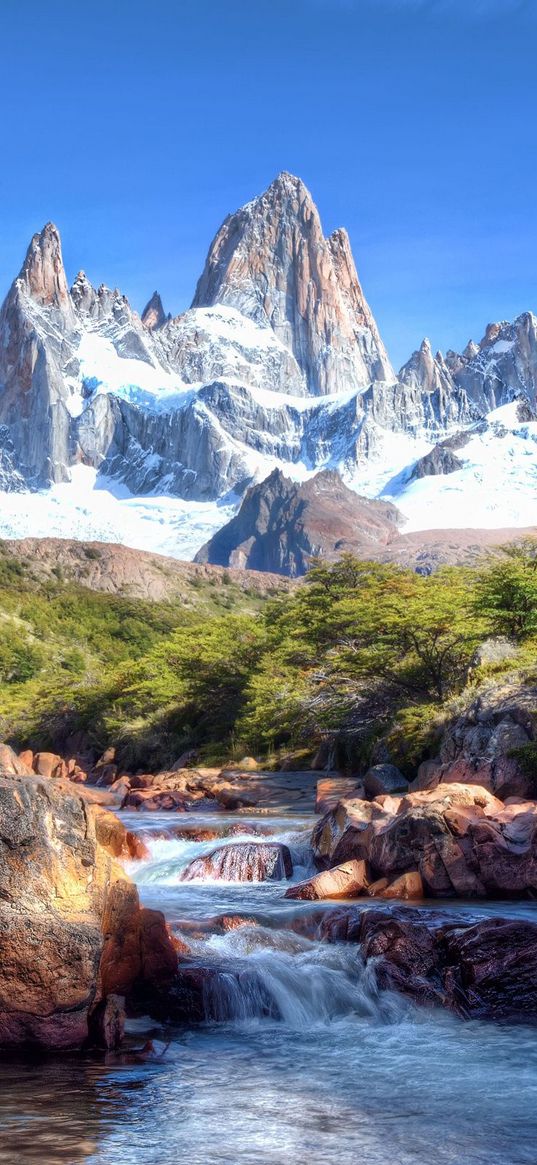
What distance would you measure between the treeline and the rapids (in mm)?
14523

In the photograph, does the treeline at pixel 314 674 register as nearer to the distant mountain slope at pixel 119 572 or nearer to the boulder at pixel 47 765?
the boulder at pixel 47 765

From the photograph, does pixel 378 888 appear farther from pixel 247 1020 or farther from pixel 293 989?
pixel 247 1020

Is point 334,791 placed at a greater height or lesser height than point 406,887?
greater

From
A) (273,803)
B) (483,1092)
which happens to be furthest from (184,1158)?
(273,803)

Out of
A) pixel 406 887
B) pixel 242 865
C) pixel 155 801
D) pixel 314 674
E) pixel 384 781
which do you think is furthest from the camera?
pixel 314 674

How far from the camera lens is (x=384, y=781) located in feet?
81.1

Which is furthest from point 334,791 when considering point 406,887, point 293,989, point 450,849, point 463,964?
point 463,964

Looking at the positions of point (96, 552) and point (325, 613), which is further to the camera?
point (96, 552)

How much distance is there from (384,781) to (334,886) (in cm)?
923

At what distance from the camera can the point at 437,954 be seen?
11.6m

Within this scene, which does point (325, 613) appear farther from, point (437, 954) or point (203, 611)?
point (203, 611)

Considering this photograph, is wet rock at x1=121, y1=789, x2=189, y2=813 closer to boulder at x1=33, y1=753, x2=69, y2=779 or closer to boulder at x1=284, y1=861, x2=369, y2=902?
boulder at x1=33, y1=753, x2=69, y2=779

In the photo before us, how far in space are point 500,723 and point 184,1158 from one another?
15.6 m

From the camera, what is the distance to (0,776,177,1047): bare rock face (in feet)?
31.1
